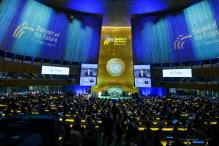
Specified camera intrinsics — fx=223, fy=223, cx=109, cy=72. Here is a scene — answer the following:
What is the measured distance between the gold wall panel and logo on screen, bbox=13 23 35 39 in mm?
19667

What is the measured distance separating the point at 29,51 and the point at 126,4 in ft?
59.4

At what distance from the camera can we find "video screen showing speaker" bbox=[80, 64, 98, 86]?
4331cm

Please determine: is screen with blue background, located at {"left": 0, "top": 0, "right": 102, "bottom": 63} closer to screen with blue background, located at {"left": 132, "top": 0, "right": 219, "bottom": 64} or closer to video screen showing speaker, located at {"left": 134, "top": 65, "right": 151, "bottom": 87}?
screen with blue background, located at {"left": 132, "top": 0, "right": 219, "bottom": 64}

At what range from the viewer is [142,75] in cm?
4284

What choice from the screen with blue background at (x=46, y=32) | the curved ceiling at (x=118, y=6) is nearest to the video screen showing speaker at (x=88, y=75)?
the screen with blue background at (x=46, y=32)

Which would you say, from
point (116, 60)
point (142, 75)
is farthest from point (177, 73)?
point (116, 60)

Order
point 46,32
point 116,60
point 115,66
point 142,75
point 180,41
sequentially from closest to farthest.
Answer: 1. point 46,32
2. point 180,41
3. point 142,75
4. point 116,60
5. point 115,66

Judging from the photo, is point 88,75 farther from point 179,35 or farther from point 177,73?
point 179,35

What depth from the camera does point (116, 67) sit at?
48906mm

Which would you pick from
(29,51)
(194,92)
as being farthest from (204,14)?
(29,51)

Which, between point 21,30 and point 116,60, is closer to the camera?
point 21,30

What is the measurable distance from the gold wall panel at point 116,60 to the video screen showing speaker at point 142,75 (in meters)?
5.82

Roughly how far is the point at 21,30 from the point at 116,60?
23.0 m

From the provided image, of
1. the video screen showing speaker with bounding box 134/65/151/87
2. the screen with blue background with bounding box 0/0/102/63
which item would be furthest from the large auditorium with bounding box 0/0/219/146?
the screen with blue background with bounding box 0/0/102/63
